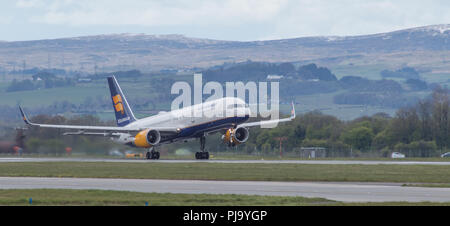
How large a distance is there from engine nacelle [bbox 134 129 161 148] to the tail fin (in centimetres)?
928

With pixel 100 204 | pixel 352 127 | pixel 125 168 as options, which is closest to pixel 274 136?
pixel 352 127

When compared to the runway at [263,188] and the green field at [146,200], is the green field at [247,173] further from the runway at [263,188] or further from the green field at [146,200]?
the green field at [146,200]

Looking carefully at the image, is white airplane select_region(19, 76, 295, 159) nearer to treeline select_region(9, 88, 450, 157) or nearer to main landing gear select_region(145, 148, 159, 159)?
main landing gear select_region(145, 148, 159, 159)

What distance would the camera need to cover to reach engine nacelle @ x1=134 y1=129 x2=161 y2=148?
7769 centimetres

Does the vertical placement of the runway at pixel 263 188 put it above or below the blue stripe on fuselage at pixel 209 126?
below

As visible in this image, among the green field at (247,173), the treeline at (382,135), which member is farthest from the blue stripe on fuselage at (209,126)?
the treeline at (382,135)

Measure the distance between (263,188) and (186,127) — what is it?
38.6 m

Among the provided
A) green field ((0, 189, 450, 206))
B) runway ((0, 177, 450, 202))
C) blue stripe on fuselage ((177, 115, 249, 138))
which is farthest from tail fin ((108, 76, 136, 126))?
green field ((0, 189, 450, 206))

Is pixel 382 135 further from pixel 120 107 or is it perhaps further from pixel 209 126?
pixel 209 126
